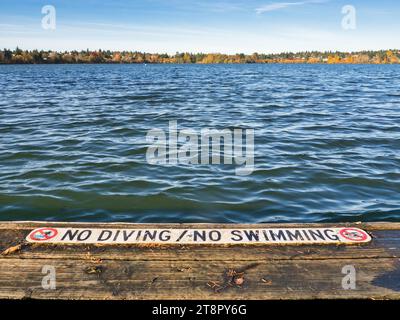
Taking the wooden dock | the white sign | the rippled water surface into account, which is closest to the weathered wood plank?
the wooden dock

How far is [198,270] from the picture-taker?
3.44m

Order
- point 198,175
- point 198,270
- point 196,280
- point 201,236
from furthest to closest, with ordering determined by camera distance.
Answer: point 198,175 → point 201,236 → point 198,270 → point 196,280

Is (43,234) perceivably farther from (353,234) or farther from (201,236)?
(353,234)

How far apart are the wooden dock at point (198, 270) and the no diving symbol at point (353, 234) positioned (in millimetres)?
104

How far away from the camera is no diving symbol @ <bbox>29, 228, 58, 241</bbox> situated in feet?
13.1

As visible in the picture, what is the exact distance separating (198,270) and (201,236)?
0.63 m

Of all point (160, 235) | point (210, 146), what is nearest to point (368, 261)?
point (160, 235)

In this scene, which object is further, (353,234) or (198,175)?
(198,175)

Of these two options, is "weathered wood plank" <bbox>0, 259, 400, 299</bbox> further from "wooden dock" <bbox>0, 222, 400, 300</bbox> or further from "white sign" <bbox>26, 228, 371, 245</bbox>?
"white sign" <bbox>26, 228, 371, 245</bbox>

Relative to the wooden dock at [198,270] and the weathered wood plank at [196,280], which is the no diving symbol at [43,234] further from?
the weathered wood plank at [196,280]

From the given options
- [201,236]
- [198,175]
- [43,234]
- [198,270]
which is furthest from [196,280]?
[198,175]

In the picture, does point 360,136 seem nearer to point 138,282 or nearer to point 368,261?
point 368,261

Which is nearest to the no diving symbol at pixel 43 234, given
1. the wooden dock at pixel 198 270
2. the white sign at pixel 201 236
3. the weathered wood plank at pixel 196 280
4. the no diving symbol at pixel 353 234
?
the white sign at pixel 201 236
